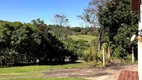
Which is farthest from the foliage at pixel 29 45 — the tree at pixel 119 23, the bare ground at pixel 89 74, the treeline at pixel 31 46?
the bare ground at pixel 89 74

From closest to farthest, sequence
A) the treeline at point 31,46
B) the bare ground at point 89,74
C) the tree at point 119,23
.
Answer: the bare ground at point 89,74
the treeline at point 31,46
the tree at point 119,23

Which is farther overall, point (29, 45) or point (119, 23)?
point (119, 23)

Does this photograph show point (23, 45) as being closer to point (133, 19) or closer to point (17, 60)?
point (17, 60)

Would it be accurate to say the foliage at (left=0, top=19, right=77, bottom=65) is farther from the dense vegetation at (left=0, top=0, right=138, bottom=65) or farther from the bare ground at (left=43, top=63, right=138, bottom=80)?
the bare ground at (left=43, top=63, right=138, bottom=80)

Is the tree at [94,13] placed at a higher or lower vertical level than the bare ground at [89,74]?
higher

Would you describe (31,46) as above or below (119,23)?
below

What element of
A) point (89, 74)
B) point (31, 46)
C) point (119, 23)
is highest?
point (119, 23)

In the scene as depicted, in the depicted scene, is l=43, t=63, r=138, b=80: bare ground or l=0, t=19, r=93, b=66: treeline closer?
l=43, t=63, r=138, b=80: bare ground

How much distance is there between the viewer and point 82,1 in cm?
3303

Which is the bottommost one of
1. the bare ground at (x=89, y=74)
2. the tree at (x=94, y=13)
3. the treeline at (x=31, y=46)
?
the bare ground at (x=89, y=74)

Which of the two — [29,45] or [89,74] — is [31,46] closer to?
[29,45]

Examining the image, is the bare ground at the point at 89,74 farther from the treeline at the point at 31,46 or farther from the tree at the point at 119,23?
the tree at the point at 119,23

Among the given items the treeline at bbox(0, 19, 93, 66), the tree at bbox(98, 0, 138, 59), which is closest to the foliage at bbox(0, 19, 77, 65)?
the treeline at bbox(0, 19, 93, 66)

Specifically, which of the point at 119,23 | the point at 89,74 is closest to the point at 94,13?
the point at 119,23
